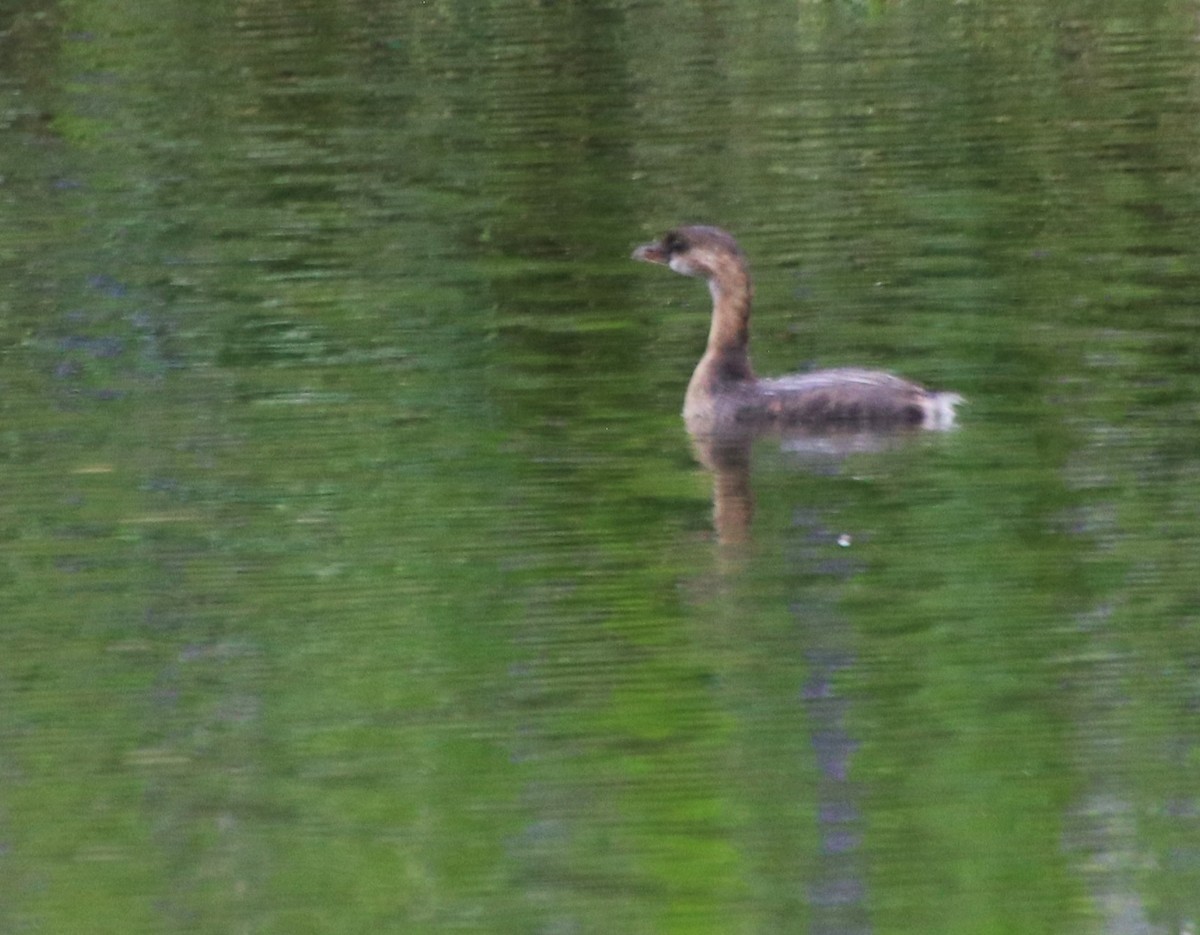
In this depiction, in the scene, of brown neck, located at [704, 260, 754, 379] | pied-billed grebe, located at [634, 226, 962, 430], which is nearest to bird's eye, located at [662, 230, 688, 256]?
pied-billed grebe, located at [634, 226, 962, 430]

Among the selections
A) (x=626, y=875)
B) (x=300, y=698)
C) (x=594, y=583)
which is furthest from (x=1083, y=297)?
(x=626, y=875)

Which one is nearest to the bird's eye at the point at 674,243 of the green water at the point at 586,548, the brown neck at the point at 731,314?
the brown neck at the point at 731,314

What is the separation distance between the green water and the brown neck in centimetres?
36

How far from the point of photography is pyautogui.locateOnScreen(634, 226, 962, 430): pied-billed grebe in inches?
493

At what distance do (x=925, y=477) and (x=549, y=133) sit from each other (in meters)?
10.8

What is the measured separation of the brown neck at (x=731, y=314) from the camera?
13156 millimetres

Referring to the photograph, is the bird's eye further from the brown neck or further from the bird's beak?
the brown neck

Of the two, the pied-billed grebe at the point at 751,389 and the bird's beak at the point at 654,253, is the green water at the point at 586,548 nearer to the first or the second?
the pied-billed grebe at the point at 751,389

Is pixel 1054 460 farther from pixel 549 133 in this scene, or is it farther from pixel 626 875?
pixel 549 133

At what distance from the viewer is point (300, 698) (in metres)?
9.36

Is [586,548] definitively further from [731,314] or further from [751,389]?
[731,314]

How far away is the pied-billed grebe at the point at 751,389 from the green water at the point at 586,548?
0.68ft

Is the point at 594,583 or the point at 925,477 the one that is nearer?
the point at 594,583

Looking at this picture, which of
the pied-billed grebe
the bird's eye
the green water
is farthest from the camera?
the bird's eye
